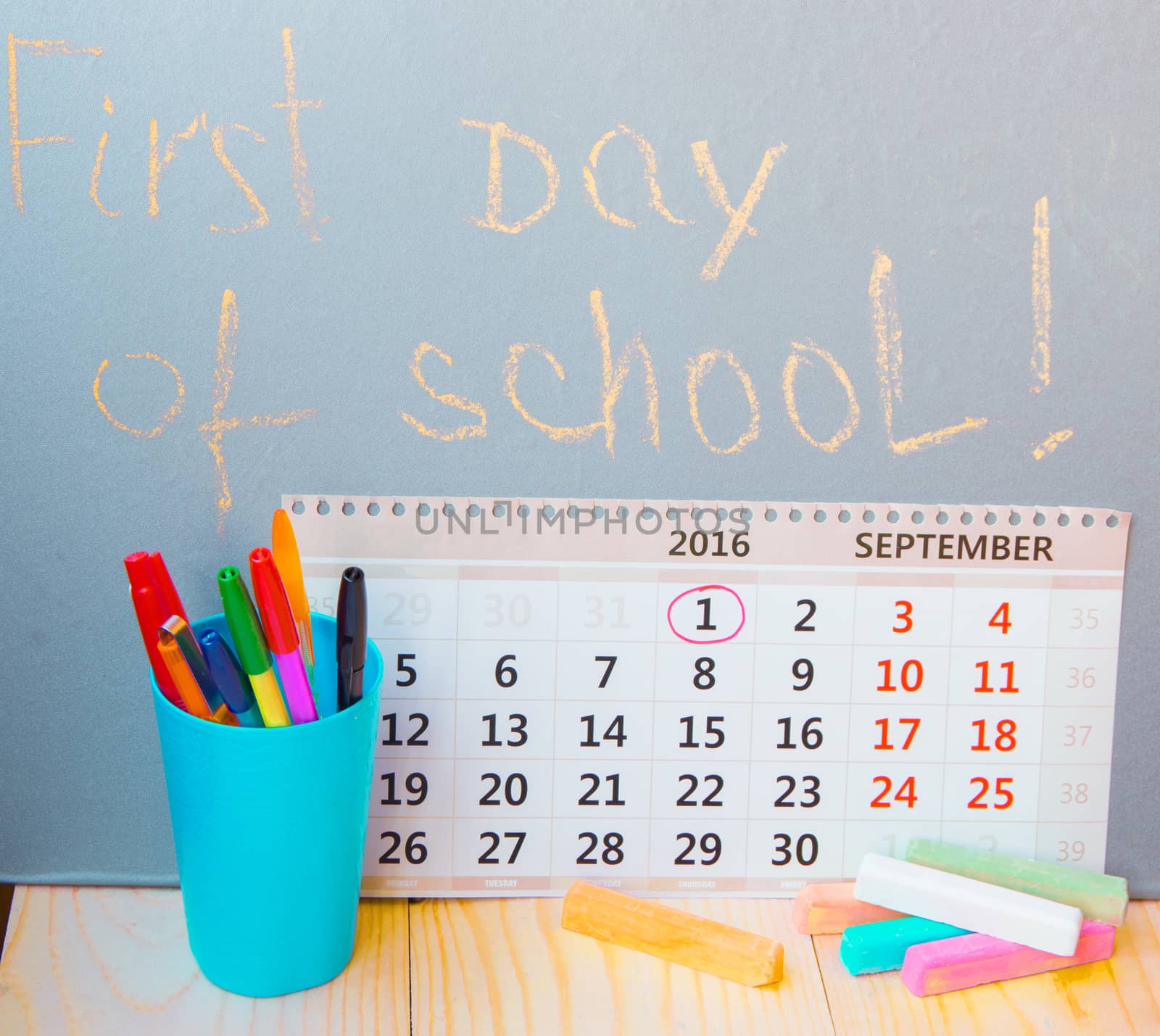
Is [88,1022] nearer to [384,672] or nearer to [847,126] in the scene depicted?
[384,672]

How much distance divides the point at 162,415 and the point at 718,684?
359 mm

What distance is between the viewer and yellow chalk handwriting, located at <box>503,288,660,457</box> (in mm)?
621

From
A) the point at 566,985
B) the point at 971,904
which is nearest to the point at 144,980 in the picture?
the point at 566,985

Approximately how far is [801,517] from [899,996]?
0.89ft

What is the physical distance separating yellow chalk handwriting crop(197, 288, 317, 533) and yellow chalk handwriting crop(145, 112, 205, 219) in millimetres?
65

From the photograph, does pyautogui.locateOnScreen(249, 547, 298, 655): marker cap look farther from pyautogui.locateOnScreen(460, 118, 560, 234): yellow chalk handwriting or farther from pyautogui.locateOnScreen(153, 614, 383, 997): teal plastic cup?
pyautogui.locateOnScreen(460, 118, 560, 234): yellow chalk handwriting

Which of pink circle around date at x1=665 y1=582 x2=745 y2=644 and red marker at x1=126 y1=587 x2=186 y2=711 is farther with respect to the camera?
pink circle around date at x1=665 y1=582 x2=745 y2=644

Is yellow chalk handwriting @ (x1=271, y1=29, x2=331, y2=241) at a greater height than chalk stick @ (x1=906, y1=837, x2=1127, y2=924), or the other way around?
yellow chalk handwriting @ (x1=271, y1=29, x2=331, y2=241)

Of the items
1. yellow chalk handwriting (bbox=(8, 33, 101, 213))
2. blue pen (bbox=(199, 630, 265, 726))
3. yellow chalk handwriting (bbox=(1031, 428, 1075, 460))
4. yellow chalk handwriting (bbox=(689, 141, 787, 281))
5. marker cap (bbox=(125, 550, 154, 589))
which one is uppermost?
yellow chalk handwriting (bbox=(8, 33, 101, 213))

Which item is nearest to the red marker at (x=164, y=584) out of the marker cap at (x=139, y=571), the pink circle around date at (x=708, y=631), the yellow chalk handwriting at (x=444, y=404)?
the marker cap at (x=139, y=571)

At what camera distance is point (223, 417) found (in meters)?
0.62

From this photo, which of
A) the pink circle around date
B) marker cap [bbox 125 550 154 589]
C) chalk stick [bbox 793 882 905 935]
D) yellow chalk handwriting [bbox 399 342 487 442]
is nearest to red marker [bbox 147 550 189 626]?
Result: marker cap [bbox 125 550 154 589]

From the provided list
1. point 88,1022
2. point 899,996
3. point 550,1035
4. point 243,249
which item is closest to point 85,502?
point 243,249

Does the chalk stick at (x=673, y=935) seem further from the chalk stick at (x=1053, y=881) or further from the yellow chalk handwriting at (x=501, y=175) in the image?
the yellow chalk handwriting at (x=501, y=175)
